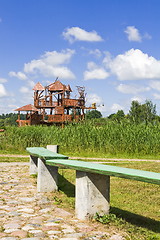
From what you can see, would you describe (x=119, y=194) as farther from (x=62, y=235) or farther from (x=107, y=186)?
(x=62, y=235)

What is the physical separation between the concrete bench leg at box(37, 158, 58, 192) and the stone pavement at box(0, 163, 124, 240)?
19cm

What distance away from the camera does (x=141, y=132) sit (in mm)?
15094

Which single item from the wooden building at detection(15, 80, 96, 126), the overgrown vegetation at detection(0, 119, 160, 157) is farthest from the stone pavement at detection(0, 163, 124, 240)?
the wooden building at detection(15, 80, 96, 126)

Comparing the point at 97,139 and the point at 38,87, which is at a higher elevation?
the point at 38,87

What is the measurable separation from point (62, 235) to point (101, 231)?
473 mm

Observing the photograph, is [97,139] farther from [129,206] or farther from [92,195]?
[92,195]

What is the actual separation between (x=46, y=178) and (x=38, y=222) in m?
1.95

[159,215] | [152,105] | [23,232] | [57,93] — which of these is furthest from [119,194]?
[57,93]

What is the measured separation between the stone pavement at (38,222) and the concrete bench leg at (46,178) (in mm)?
186

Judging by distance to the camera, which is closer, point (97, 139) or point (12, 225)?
point (12, 225)

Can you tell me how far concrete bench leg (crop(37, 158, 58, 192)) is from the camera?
19.1 feet

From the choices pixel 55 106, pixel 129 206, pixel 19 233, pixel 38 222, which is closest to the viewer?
pixel 19 233

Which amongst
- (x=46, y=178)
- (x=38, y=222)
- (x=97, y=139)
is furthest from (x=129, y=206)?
(x=97, y=139)

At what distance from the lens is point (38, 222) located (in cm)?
393
